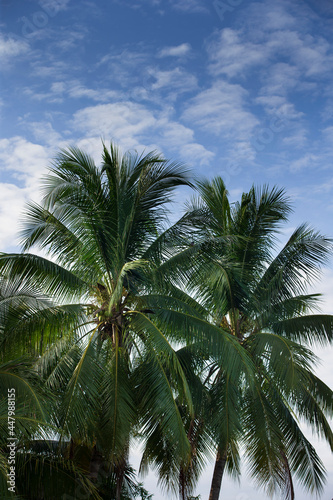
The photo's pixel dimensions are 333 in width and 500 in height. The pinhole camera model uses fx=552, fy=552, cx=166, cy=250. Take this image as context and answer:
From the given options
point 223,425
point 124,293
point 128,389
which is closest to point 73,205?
point 124,293

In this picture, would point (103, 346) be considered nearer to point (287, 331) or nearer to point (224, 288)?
point (224, 288)

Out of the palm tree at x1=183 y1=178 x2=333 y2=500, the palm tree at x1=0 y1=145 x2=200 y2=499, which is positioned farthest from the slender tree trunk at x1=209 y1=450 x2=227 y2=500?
the palm tree at x1=0 y1=145 x2=200 y2=499

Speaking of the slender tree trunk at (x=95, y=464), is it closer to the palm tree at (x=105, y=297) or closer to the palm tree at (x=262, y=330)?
the palm tree at (x=105, y=297)

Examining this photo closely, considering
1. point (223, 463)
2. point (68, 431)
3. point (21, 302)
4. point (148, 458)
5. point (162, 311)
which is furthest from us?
point (223, 463)

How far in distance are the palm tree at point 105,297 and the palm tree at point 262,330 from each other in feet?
4.05

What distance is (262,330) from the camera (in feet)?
44.3

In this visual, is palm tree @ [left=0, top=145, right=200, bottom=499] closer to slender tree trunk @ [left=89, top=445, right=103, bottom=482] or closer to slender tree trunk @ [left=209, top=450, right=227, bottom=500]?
slender tree trunk @ [left=89, top=445, right=103, bottom=482]

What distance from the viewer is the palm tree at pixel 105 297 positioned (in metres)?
9.38

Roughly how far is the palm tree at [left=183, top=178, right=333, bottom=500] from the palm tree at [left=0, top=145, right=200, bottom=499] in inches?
48.6

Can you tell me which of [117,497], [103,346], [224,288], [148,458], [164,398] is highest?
[224,288]

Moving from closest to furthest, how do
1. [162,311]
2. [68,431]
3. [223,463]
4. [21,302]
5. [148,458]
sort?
[68,431] < [21,302] < [162,311] < [148,458] < [223,463]

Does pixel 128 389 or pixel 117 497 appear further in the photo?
pixel 117 497

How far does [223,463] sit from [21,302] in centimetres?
622

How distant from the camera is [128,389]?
994 cm
